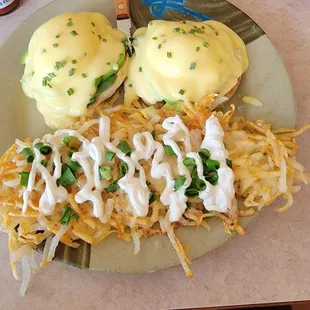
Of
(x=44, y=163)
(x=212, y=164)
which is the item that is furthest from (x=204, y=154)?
(x=44, y=163)

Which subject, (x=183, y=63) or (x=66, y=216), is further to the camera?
(x=183, y=63)

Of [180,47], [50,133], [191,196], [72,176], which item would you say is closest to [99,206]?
[72,176]

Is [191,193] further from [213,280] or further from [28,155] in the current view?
[28,155]

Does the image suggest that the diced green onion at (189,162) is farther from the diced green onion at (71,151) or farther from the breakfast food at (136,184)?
the diced green onion at (71,151)

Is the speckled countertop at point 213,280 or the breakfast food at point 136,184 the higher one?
the breakfast food at point 136,184

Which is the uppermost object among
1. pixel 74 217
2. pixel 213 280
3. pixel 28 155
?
pixel 28 155

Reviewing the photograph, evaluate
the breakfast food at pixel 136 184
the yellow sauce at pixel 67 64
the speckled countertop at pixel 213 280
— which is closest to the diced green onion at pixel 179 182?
the breakfast food at pixel 136 184

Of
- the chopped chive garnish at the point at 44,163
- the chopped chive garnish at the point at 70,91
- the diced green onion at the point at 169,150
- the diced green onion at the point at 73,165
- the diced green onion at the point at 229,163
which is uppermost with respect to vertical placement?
the chopped chive garnish at the point at 70,91
